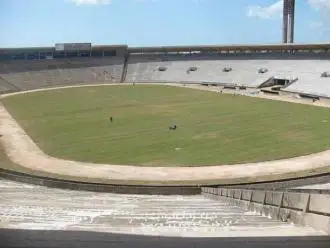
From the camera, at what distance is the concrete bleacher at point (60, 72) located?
286ft

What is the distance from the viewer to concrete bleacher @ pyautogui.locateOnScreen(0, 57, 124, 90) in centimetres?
8725

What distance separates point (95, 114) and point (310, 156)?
2753cm

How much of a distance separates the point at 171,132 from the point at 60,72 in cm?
5799

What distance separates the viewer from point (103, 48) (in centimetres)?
10319

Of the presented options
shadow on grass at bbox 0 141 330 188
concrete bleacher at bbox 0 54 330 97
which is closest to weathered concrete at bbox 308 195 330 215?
shadow on grass at bbox 0 141 330 188

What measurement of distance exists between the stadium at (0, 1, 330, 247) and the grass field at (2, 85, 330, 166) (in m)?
0.15

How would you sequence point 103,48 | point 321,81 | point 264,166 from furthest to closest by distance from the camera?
point 103,48 < point 321,81 < point 264,166

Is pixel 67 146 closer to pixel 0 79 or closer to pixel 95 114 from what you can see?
pixel 95 114

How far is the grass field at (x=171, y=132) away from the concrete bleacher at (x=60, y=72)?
18.1 meters

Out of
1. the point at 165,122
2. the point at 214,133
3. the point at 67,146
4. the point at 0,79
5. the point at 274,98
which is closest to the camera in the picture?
the point at 67,146

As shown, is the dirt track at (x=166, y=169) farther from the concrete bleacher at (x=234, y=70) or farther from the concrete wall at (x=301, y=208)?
the concrete bleacher at (x=234, y=70)

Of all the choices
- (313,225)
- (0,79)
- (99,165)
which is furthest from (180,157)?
(0,79)

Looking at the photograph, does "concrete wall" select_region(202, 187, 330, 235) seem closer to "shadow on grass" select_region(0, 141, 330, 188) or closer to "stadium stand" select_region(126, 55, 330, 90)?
"shadow on grass" select_region(0, 141, 330, 188)

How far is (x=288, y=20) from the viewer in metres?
98.6
